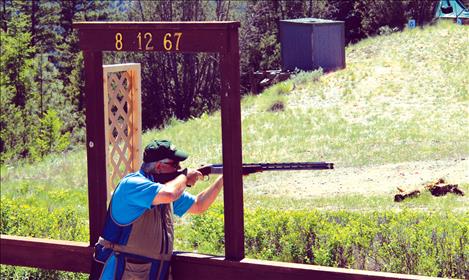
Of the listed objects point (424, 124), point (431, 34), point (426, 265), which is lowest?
point (426, 265)

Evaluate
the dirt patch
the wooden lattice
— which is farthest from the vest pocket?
the dirt patch

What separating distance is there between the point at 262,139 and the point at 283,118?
2.31 feet

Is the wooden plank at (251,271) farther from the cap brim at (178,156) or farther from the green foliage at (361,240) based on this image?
the green foliage at (361,240)

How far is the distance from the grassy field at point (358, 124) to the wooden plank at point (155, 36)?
296 cm

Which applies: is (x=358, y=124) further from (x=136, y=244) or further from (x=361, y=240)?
(x=136, y=244)

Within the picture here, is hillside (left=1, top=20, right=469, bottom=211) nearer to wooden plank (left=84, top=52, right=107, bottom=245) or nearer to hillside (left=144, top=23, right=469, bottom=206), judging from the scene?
hillside (left=144, top=23, right=469, bottom=206)

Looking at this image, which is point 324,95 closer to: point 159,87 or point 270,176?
point 270,176

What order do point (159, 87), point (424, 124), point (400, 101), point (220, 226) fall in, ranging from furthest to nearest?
point (159, 87), point (400, 101), point (424, 124), point (220, 226)

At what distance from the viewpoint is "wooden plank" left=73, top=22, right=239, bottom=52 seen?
518 cm

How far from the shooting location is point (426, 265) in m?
6.64

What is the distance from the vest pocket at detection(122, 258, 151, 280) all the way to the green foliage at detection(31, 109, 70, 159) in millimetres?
23783

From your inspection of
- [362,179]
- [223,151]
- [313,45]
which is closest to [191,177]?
[223,151]

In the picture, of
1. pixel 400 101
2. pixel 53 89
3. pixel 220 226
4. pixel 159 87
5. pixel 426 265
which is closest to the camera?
pixel 426 265

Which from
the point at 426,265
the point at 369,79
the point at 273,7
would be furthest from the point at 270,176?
the point at 273,7
